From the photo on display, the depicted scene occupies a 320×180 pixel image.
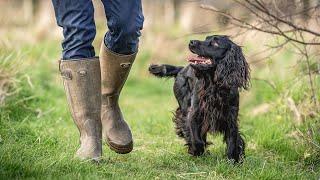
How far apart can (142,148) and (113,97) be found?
73 centimetres

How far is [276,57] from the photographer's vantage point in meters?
8.80

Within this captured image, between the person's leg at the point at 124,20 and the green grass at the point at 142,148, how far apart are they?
0.80 metres

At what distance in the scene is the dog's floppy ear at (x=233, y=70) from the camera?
4.76 metres

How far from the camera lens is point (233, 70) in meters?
4.79

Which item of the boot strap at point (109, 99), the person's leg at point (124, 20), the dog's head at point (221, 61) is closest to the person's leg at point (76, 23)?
the person's leg at point (124, 20)

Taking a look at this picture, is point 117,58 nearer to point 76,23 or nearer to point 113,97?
point 113,97

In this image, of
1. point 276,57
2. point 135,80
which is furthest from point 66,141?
point 135,80

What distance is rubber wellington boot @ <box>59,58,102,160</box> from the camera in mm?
4078

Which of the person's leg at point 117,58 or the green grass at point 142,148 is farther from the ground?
the person's leg at point 117,58

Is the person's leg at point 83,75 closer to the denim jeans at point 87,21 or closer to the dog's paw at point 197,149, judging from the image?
the denim jeans at point 87,21

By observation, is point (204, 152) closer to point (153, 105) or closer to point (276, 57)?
point (153, 105)

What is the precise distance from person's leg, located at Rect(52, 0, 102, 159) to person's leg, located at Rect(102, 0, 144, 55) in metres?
0.12

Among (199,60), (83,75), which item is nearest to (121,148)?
(83,75)

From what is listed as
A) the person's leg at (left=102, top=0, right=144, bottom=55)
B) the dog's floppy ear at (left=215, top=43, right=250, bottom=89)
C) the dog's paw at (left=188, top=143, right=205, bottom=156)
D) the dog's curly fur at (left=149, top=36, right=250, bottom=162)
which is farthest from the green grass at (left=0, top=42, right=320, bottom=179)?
the person's leg at (left=102, top=0, right=144, bottom=55)
